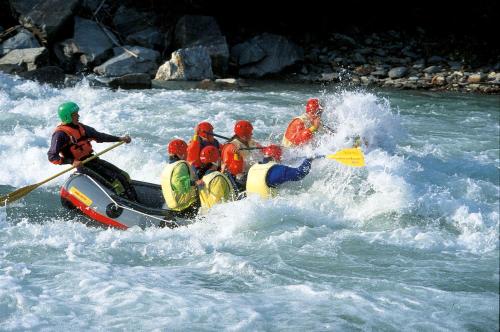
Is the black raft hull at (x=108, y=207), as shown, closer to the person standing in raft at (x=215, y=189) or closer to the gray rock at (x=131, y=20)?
the person standing in raft at (x=215, y=189)

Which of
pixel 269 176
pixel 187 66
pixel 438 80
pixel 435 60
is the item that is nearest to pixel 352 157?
pixel 269 176

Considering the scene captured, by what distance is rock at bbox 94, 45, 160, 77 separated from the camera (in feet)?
56.4

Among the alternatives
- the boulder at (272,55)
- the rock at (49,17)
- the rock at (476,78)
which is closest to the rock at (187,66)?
the boulder at (272,55)

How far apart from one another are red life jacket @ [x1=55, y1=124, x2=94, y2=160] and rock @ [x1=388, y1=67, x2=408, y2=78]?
1162 cm

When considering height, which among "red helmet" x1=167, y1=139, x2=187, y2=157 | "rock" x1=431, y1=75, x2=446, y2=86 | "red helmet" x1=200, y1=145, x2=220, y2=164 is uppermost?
"red helmet" x1=167, y1=139, x2=187, y2=157

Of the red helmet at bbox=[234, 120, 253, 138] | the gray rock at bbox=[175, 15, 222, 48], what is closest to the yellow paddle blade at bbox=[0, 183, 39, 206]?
the red helmet at bbox=[234, 120, 253, 138]

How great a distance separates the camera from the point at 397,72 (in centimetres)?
1795

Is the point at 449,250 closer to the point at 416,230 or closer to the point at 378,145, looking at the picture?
the point at 416,230

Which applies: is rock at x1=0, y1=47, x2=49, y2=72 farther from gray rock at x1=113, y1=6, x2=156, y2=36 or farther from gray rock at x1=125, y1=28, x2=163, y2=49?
gray rock at x1=113, y1=6, x2=156, y2=36

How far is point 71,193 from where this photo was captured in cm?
750

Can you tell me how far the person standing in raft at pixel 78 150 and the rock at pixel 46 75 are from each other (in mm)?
8110

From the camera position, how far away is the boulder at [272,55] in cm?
1877

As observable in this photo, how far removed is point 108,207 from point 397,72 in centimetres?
1209

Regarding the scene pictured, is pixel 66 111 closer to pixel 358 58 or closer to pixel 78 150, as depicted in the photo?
pixel 78 150
